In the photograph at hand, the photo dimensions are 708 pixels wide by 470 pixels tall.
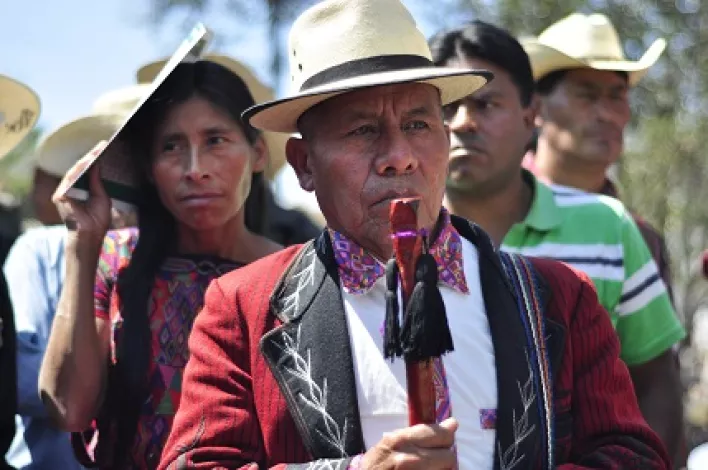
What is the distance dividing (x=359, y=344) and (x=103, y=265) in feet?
5.08

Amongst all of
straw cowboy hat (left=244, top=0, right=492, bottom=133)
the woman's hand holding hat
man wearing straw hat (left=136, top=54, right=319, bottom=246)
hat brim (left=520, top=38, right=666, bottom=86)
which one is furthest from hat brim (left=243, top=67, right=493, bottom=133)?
hat brim (left=520, top=38, right=666, bottom=86)

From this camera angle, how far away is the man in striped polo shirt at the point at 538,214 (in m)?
4.60

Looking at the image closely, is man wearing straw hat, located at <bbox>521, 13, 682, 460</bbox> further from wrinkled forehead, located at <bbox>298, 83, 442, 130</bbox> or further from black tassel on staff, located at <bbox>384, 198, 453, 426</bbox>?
black tassel on staff, located at <bbox>384, 198, 453, 426</bbox>

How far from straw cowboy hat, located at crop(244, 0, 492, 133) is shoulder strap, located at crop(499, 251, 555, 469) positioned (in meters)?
0.51

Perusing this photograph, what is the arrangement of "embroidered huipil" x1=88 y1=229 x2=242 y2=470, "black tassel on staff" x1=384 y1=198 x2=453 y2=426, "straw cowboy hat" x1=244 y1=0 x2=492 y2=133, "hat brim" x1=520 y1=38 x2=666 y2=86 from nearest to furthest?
"black tassel on staff" x1=384 y1=198 x2=453 y2=426
"straw cowboy hat" x1=244 y1=0 x2=492 y2=133
"embroidered huipil" x1=88 y1=229 x2=242 y2=470
"hat brim" x1=520 y1=38 x2=666 y2=86

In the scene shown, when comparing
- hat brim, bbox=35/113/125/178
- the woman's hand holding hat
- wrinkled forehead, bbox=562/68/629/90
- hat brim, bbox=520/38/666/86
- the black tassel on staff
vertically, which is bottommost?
the black tassel on staff

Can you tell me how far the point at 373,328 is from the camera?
322 cm

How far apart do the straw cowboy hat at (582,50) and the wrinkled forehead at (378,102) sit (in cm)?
280

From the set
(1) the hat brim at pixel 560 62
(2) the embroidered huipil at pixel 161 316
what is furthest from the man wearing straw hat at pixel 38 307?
(1) the hat brim at pixel 560 62

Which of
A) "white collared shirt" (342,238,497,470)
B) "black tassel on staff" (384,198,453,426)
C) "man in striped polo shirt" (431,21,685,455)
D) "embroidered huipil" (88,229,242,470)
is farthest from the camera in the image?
"man in striped polo shirt" (431,21,685,455)

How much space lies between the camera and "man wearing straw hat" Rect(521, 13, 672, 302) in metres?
6.14

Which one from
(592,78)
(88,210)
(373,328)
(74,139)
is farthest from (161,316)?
(592,78)

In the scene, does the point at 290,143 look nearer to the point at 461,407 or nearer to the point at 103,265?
the point at 461,407

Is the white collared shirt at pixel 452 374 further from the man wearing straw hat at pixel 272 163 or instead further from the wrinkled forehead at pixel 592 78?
the wrinkled forehead at pixel 592 78
